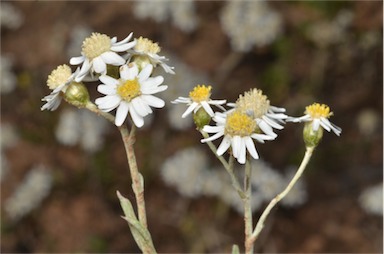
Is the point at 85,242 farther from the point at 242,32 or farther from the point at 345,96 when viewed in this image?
the point at 345,96

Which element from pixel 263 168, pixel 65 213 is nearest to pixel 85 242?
pixel 65 213

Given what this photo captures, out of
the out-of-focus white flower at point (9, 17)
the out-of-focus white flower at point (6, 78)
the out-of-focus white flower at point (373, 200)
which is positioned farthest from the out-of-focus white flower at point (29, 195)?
the out-of-focus white flower at point (373, 200)

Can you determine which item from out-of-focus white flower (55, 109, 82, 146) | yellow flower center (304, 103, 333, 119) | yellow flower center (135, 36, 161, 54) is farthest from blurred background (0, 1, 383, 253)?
yellow flower center (135, 36, 161, 54)

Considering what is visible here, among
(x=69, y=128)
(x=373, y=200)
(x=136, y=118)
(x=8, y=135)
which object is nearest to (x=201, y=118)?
(x=136, y=118)

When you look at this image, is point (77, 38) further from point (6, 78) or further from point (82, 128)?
point (82, 128)

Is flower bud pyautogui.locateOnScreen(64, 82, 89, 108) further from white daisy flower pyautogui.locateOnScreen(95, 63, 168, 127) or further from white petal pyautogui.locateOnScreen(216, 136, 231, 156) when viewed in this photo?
white petal pyautogui.locateOnScreen(216, 136, 231, 156)
